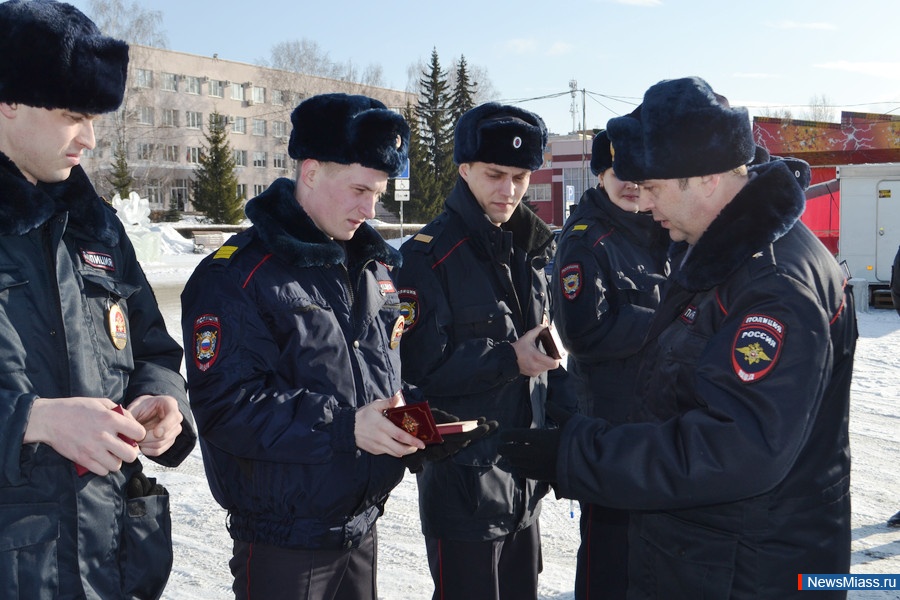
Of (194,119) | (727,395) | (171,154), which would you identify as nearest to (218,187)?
(171,154)

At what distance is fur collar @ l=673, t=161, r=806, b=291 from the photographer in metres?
2.14

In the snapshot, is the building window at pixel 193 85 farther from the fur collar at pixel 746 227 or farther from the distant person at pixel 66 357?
the fur collar at pixel 746 227

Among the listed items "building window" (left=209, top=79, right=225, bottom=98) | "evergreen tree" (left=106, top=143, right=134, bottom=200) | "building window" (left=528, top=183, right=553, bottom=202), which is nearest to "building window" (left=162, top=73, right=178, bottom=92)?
"building window" (left=209, top=79, right=225, bottom=98)

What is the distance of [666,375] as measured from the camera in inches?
91.7

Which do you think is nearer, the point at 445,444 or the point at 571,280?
the point at 445,444

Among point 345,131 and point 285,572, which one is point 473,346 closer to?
point 345,131

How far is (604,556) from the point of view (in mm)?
3660

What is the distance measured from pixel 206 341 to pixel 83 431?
0.56m

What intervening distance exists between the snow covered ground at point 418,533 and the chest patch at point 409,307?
5.43 feet

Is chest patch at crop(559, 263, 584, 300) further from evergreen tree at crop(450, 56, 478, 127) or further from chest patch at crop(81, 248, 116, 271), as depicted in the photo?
evergreen tree at crop(450, 56, 478, 127)

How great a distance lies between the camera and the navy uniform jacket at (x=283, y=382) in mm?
2338

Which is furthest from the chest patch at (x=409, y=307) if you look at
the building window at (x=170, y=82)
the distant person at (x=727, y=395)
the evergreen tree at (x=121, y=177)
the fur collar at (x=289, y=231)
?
the building window at (x=170, y=82)

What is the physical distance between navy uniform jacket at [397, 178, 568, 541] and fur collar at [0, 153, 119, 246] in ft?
4.18

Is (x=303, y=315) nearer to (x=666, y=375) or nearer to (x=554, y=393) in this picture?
(x=666, y=375)
